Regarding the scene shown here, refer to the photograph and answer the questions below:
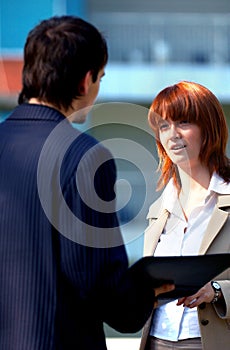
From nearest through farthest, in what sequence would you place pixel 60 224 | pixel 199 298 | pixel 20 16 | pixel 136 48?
pixel 60 224 < pixel 199 298 < pixel 20 16 < pixel 136 48

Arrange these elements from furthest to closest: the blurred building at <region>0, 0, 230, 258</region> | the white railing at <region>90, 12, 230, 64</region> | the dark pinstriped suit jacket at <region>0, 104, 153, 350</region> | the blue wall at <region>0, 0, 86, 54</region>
→ the white railing at <region>90, 12, 230, 64</region> < the blue wall at <region>0, 0, 86, 54</region> < the blurred building at <region>0, 0, 230, 258</region> < the dark pinstriped suit jacket at <region>0, 104, 153, 350</region>

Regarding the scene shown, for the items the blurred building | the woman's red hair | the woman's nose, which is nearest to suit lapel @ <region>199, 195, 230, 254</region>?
the woman's red hair

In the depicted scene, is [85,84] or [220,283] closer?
[85,84]

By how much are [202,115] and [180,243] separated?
365 mm

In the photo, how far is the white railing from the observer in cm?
1429

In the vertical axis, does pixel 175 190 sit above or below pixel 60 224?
below

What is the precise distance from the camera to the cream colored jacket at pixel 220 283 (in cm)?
211

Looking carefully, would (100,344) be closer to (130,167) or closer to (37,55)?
(37,55)

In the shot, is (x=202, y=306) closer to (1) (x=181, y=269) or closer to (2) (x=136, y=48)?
(1) (x=181, y=269)

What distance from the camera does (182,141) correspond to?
2.20m

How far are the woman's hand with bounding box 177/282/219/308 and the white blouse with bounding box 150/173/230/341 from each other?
0.07 m

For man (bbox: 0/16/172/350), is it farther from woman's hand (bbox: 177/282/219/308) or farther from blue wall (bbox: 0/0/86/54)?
blue wall (bbox: 0/0/86/54)

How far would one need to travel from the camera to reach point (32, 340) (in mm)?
1603

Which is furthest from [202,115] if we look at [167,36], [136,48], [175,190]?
[167,36]
